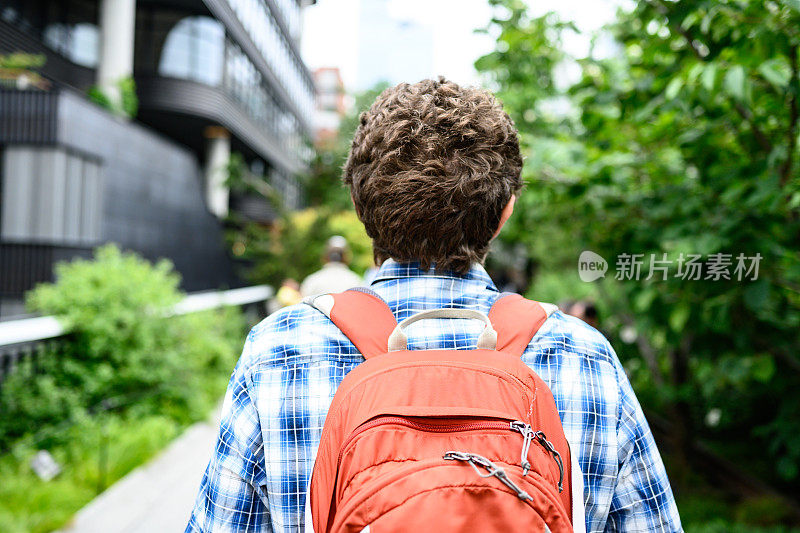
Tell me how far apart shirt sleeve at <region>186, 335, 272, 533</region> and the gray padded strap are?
0.32 metres

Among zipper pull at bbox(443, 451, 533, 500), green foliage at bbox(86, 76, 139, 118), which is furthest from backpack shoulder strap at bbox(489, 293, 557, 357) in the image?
green foliage at bbox(86, 76, 139, 118)

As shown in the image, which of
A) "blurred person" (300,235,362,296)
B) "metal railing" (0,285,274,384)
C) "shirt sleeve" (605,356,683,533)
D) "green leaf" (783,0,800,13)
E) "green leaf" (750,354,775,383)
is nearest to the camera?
"shirt sleeve" (605,356,683,533)

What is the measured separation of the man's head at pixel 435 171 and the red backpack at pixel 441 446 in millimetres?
167

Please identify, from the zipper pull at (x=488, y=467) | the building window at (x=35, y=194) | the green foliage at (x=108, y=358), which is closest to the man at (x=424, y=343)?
the zipper pull at (x=488, y=467)

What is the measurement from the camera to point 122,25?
41.5ft

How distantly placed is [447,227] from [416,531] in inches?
22.1

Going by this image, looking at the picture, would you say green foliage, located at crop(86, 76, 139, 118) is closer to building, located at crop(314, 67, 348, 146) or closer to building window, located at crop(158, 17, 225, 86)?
building window, located at crop(158, 17, 225, 86)

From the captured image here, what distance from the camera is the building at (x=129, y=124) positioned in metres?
9.28

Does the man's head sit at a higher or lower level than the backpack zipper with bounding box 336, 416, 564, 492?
higher

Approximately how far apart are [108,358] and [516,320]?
5.36 meters

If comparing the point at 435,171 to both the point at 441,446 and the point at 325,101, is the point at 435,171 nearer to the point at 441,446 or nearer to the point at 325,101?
the point at 441,446

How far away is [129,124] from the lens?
11523 millimetres

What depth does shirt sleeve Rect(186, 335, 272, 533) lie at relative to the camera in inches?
47.8

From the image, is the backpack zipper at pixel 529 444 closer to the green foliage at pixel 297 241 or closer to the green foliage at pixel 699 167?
the green foliage at pixel 699 167
